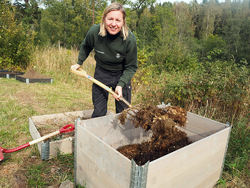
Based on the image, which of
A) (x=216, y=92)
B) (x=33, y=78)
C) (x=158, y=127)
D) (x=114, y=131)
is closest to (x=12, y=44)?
(x=33, y=78)

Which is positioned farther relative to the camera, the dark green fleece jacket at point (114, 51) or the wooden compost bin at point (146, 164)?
the dark green fleece jacket at point (114, 51)

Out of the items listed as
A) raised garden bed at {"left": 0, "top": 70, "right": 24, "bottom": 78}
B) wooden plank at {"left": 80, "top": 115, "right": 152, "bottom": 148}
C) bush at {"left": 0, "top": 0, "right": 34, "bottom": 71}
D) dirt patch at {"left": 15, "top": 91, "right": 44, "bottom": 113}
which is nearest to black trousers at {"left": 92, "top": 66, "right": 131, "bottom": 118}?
wooden plank at {"left": 80, "top": 115, "right": 152, "bottom": 148}

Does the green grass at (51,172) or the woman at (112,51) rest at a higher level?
the woman at (112,51)

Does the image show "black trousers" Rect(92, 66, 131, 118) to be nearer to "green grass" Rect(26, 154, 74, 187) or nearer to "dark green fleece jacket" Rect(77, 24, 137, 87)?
"dark green fleece jacket" Rect(77, 24, 137, 87)

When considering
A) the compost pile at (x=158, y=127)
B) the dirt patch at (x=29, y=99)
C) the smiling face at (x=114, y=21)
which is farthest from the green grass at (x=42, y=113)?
the smiling face at (x=114, y=21)

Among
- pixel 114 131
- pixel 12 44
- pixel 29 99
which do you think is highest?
pixel 12 44

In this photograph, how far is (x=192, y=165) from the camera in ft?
5.77

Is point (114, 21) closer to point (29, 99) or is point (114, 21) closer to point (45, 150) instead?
point (45, 150)

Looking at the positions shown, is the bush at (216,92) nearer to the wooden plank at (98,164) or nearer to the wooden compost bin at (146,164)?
the wooden compost bin at (146,164)

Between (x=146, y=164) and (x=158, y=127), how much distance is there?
73 cm

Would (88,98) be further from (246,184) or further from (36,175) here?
(246,184)

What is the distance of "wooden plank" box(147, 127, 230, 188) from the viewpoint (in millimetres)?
1458

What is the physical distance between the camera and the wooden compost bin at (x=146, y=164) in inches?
56.4

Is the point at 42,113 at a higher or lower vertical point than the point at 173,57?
lower
